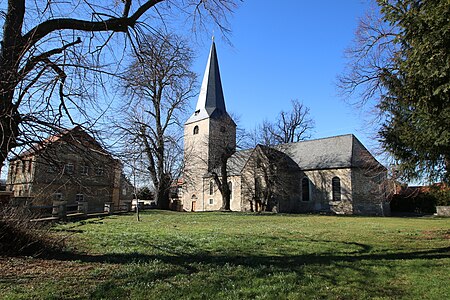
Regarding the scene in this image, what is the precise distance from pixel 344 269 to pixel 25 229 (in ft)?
23.4

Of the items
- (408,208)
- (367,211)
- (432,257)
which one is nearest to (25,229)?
(432,257)

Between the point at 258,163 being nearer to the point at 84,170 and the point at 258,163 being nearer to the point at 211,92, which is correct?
the point at 211,92

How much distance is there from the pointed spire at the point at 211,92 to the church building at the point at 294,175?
219 cm

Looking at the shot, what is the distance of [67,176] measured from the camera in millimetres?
6434

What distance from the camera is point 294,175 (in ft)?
132

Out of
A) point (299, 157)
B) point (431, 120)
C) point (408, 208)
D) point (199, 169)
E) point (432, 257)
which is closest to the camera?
point (432, 257)

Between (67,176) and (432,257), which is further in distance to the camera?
(432,257)

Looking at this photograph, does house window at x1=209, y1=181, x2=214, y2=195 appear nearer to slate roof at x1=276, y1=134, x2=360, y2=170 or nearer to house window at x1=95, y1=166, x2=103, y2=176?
slate roof at x1=276, y1=134, x2=360, y2=170

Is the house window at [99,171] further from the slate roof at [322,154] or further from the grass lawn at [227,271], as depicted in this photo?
the slate roof at [322,154]

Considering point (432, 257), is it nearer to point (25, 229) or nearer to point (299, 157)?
point (25, 229)

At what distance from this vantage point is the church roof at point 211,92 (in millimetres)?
47156

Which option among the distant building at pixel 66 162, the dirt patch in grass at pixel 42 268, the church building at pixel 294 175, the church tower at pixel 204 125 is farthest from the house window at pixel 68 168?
the church tower at pixel 204 125

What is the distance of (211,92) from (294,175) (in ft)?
58.3

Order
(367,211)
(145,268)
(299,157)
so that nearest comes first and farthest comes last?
(145,268)
(367,211)
(299,157)
